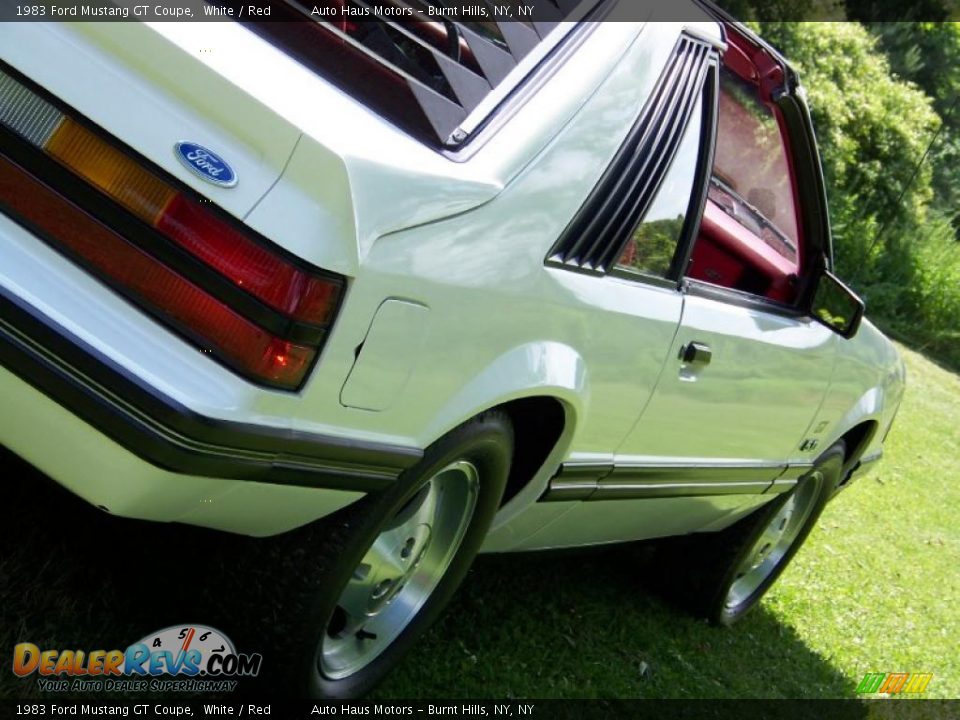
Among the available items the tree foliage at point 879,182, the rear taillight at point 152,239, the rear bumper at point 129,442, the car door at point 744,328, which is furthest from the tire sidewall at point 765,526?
the tree foliage at point 879,182

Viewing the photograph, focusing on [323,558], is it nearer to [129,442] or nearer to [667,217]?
[129,442]

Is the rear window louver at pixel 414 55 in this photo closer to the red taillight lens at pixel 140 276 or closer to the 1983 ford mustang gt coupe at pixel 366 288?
the 1983 ford mustang gt coupe at pixel 366 288

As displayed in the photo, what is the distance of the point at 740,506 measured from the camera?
487 cm

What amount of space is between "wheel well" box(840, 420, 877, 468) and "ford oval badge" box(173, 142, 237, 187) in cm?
371

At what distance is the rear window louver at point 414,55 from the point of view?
263 cm

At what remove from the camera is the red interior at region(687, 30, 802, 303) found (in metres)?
4.21

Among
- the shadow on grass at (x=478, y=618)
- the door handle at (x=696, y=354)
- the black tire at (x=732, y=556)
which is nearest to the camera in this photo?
the shadow on grass at (x=478, y=618)

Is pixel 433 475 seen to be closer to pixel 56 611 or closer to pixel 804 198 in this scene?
pixel 56 611

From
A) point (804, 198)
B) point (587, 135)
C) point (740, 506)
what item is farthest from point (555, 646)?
point (587, 135)

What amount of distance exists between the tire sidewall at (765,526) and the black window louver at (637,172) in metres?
2.08

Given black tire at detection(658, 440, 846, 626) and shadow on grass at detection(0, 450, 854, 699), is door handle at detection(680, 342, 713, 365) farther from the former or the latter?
black tire at detection(658, 440, 846, 626)

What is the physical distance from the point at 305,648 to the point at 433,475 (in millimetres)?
453

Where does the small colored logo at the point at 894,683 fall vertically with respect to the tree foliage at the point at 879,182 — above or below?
above

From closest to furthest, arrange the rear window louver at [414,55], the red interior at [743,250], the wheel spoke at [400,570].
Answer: the rear window louver at [414,55]
the wheel spoke at [400,570]
the red interior at [743,250]
